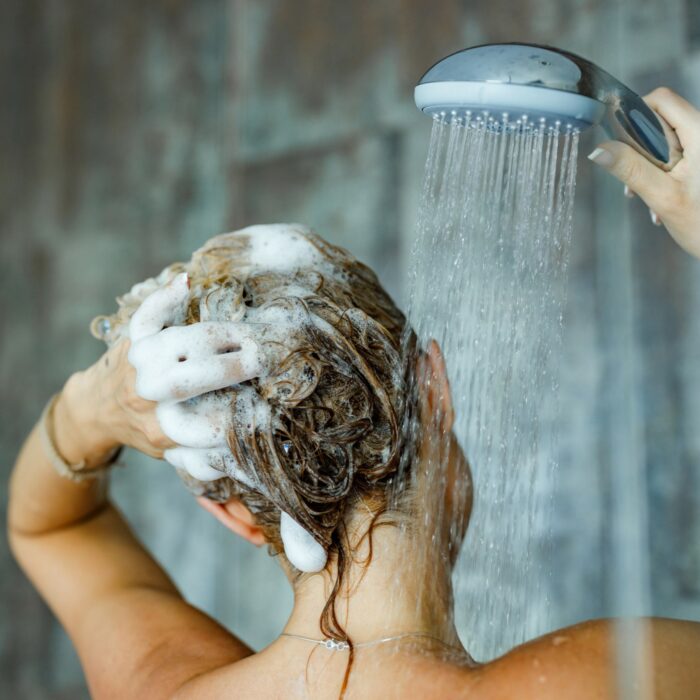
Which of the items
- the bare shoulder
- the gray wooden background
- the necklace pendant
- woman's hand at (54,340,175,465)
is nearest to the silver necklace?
the necklace pendant

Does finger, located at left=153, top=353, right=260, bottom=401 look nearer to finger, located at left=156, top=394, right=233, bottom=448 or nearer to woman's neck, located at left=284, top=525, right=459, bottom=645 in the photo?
finger, located at left=156, top=394, right=233, bottom=448

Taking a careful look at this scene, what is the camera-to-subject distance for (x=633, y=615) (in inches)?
30.3

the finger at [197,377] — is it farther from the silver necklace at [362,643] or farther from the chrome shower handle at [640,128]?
the chrome shower handle at [640,128]

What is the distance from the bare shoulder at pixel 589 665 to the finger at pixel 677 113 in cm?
40

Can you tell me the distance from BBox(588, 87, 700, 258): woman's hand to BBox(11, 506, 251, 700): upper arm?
0.59 meters

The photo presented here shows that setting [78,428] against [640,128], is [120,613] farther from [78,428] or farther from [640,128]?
[640,128]

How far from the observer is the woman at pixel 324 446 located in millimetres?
824

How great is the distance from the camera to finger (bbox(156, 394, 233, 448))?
0.88m

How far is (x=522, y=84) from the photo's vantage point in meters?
0.77

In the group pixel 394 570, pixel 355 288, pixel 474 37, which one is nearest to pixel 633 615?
pixel 394 570

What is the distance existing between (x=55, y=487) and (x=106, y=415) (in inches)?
10.1

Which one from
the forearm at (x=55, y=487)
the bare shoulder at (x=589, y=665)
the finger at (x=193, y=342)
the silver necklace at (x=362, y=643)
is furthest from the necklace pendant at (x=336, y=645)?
the forearm at (x=55, y=487)

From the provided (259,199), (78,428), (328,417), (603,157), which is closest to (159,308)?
(328,417)

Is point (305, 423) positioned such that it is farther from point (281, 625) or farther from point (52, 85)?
point (52, 85)
